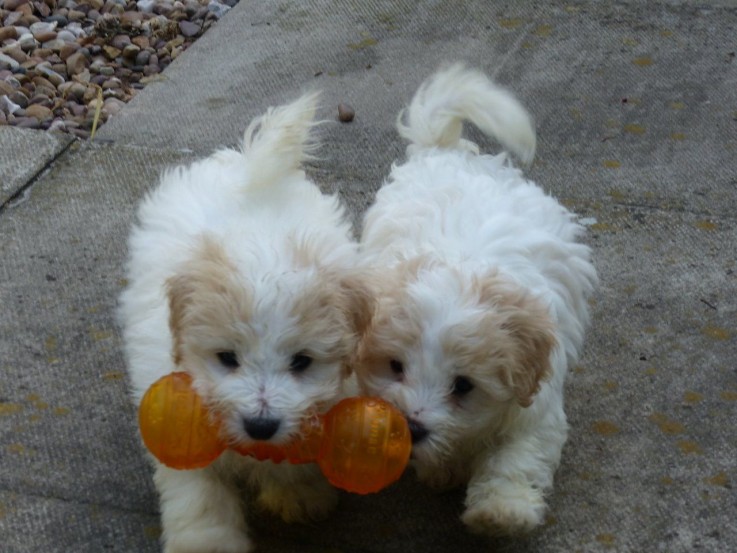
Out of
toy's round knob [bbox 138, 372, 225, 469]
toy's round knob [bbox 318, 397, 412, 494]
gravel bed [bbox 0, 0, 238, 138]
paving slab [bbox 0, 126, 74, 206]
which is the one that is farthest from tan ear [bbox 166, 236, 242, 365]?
gravel bed [bbox 0, 0, 238, 138]

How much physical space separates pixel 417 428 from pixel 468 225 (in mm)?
819

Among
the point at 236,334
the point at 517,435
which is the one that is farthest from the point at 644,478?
the point at 236,334

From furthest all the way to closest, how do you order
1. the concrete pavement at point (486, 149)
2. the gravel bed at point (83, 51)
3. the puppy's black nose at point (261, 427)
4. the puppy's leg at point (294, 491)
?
1. the gravel bed at point (83, 51)
2. the concrete pavement at point (486, 149)
3. the puppy's leg at point (294, 491)
4. the puppy's black nose at point (261, 427)

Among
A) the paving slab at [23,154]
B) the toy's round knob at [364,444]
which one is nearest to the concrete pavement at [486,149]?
the paving slab at [23,154]

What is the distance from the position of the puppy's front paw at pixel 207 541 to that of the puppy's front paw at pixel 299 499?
248mm

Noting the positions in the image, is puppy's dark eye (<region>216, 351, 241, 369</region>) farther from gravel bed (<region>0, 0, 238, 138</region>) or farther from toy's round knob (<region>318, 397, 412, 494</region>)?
gravel bed (<region>0, 0, 238, 138</region>)

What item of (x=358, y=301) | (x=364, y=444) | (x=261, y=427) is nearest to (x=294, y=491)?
(x=364, y=444)

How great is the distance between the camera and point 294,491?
11.6ft

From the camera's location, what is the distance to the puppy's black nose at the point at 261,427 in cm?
304

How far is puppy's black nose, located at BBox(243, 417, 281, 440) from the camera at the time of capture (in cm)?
304

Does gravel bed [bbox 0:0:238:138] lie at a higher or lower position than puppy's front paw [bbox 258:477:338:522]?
lower

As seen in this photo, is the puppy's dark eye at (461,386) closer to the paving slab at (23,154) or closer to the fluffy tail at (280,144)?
the fluffy tail at (280,144)

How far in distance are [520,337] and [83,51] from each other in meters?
4.60

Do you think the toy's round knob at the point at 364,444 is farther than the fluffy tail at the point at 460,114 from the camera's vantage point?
No
